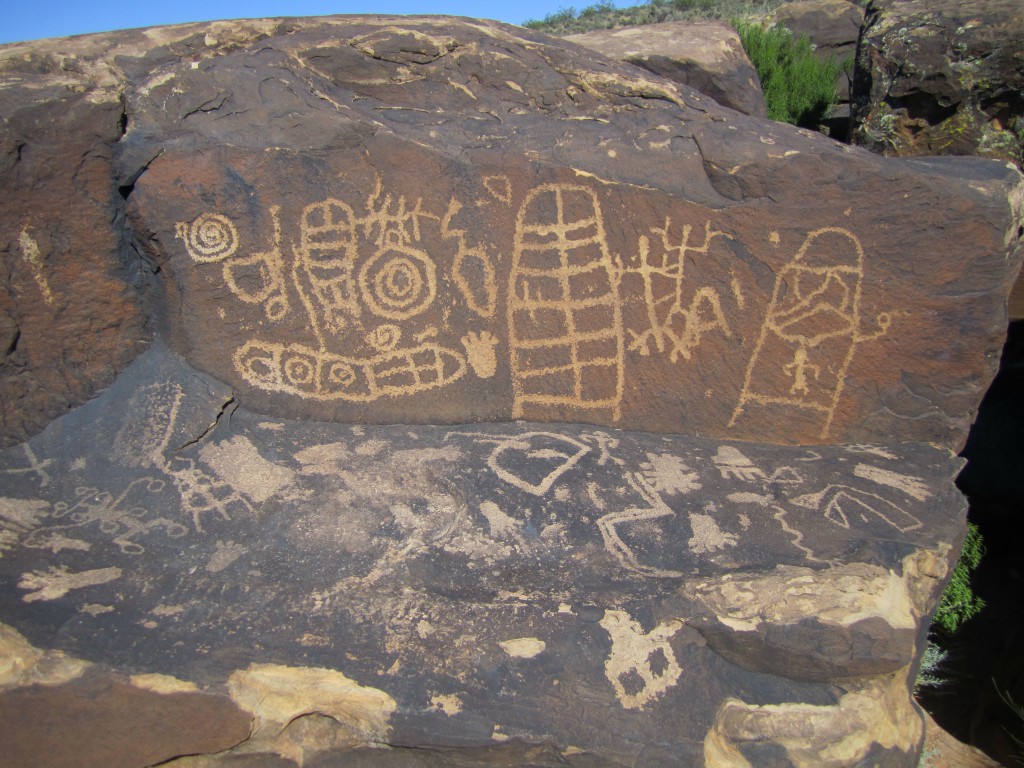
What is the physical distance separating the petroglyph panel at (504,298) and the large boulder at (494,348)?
0.01m

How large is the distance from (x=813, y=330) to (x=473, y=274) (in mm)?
1131

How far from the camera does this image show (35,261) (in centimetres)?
254

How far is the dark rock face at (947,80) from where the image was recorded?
15.3 feet

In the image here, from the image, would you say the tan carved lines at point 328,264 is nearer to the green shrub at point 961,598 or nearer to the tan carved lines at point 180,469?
Result: the tan carved lines at point 180,469

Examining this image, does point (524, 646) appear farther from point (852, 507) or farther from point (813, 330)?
point (813, 330)

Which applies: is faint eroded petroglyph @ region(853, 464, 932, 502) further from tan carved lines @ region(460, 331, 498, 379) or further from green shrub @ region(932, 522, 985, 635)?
green shrub @ region(932, 522, 985, 635)

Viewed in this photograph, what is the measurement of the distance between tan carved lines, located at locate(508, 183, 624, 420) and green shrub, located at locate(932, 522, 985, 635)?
2.33m

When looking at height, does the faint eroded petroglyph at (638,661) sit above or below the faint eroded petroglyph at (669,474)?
below

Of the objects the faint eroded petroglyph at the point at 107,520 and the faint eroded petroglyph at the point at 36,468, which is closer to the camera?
the faint eroded petroglyph at the point at 107,520

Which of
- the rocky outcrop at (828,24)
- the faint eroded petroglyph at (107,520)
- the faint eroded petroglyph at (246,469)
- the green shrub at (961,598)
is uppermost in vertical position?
the rocky outcrop at (828,24)

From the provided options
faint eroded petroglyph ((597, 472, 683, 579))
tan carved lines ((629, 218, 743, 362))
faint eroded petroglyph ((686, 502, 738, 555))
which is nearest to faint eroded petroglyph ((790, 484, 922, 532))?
faint eroded petroglyph ((686, 502, 738, 555))

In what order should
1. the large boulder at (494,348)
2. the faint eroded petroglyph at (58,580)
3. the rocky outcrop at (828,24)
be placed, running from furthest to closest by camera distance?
the rocky outcrop at (828,24) < the large boulder at (494,348) < the faint eroded petroglyph at (58,580)

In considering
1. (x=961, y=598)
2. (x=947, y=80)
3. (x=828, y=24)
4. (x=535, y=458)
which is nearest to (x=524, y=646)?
(x=535, y=458)

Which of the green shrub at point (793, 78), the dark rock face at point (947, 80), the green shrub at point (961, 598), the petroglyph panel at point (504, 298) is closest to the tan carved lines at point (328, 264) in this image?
the petroglyph panel at point (504, 298)
